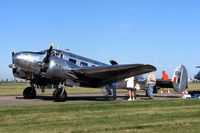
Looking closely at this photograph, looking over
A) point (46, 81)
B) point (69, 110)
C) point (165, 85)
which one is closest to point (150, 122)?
point (69, 110)

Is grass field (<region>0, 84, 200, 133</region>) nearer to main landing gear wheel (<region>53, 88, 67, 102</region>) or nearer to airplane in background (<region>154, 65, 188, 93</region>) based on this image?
main landing gear wheel (<region>53, 88, 67, 102</region>)

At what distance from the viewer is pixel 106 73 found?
871 inches

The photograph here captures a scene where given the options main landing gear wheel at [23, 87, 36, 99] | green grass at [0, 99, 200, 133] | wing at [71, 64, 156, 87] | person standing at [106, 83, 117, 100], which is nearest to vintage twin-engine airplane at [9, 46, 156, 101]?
wing at [71, 64, 156, 87]

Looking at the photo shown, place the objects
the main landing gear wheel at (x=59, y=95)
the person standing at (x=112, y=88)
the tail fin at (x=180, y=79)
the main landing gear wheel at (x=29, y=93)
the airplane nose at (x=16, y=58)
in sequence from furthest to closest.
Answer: the tail fin at (x=180, y=79), the person standing at (x=112, y=88), the main landing gear wheel at (x=29, y=93), the airplane nose at (x=16, y=58), the main landing gear wheel at (x=59, y=95)

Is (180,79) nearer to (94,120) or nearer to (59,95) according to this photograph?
(59,95)

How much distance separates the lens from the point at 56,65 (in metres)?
21.3

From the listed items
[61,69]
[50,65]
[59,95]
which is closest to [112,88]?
[61,69]

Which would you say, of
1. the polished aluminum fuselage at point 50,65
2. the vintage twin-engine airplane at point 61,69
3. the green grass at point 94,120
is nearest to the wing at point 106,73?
the vintage twin-engine airplane at point 61,69

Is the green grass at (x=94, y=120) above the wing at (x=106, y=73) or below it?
below

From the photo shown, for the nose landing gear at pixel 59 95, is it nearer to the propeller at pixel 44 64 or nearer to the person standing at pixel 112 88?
the propeller at pixel 44 64

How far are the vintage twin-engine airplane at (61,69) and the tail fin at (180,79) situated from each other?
6311 mm

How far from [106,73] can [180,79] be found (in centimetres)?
788

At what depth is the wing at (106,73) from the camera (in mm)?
21266

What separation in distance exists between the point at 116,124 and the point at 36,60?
11.1 metres
